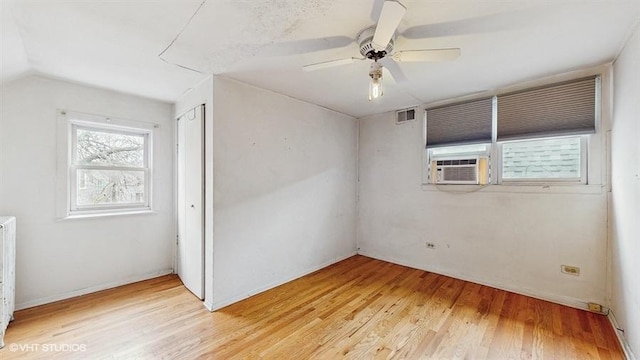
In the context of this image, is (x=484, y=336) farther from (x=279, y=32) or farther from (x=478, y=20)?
(x=279, y=32)

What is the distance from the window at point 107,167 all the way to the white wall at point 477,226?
10.7 feet

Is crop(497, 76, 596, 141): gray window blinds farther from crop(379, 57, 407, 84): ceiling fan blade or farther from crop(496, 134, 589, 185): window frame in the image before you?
crop(379, 57, 407, 84): ceiling fan blade

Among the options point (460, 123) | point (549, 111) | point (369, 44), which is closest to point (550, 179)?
point (549, 111)

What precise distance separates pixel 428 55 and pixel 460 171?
6.38ft

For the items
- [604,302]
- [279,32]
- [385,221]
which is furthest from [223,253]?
[604,302]

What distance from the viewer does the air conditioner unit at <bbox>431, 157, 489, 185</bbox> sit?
9.99 feet

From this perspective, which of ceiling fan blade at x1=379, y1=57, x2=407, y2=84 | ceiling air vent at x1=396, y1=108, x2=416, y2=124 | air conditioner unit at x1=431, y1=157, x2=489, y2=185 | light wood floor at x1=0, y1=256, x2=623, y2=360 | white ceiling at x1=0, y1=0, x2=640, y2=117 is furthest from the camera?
ceiling air vent at x1=396, y1=108, x2=416, y2=124

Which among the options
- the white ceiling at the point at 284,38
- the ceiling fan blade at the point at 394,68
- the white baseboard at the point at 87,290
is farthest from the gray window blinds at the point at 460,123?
the white baseboard at the point at 87,290

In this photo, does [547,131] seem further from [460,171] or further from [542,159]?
[460,171]

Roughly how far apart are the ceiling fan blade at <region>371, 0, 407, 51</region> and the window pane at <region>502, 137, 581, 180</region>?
90.7 inches

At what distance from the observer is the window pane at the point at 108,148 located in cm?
290

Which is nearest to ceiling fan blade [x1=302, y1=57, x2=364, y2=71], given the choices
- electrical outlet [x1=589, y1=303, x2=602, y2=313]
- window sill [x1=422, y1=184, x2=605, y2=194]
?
window sill [x1=422, y1=184, x2=605, y2=194]

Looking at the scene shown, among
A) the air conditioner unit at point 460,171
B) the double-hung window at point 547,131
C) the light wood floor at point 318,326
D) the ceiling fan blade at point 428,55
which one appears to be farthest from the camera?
the air conditioner unit at point 460,171

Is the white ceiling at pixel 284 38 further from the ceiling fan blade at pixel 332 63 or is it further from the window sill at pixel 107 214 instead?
the window sill at pixel 107 214
